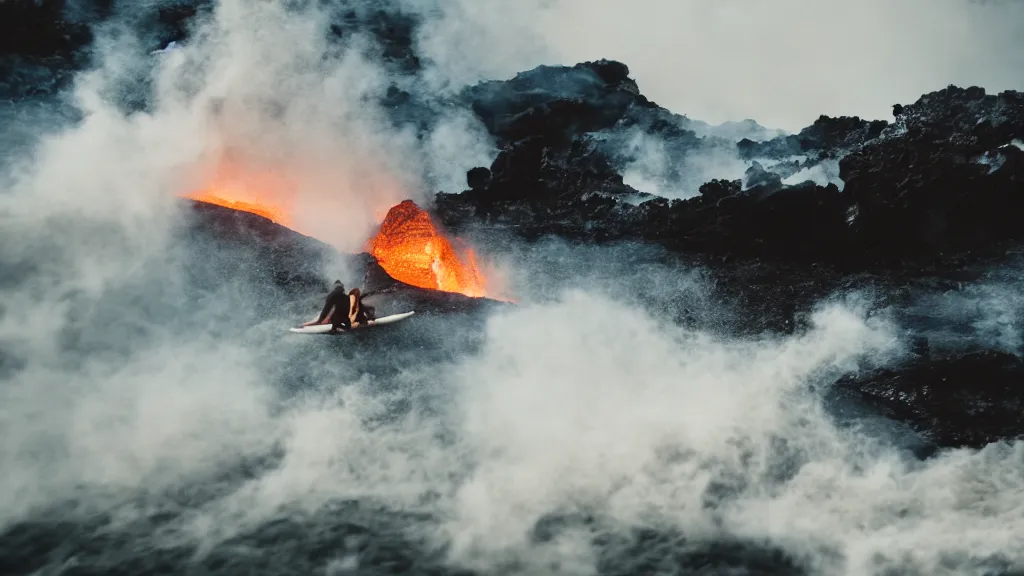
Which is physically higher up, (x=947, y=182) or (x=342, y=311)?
(x=947, y=182)

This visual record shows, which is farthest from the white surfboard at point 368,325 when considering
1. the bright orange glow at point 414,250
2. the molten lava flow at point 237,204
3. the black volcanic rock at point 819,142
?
the black volcanic rock at point 819,142

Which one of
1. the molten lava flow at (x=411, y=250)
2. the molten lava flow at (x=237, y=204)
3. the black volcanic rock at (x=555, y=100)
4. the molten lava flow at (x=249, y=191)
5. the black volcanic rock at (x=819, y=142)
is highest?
the black volcanic rock at (x=555, y=100)

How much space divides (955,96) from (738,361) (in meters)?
12.4

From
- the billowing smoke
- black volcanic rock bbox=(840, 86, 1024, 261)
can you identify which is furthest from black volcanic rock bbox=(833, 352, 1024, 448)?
black volcanic rock bbox=(840, 86, 1024, 261)

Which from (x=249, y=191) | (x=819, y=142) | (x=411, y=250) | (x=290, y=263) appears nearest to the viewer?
(x=290, y=263)

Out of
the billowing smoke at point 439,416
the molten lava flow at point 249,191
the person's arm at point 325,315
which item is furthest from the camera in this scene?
the molten lava flow at point 249,191

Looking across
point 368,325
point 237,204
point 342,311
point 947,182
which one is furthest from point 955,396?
point 237,204

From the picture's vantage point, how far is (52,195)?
793 inches

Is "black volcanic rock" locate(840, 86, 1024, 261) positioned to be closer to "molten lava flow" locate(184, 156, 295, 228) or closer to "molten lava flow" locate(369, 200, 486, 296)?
"molten lava flow" locate(369, 200, 486, 296)

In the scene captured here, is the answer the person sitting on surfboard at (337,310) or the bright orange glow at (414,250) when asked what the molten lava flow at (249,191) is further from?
the person sitting on surfboard at (337,310)

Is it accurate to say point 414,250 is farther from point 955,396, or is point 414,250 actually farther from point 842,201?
point 955,396

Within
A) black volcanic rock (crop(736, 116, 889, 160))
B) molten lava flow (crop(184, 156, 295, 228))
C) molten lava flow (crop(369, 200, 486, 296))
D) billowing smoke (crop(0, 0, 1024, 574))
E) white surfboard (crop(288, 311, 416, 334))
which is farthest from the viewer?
black volcanic rock (crop(736, 116, 889, 160))

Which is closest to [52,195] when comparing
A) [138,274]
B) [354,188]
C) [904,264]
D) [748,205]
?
[138,274]

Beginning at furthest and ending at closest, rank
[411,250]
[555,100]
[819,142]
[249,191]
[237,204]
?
[555,100], [819,142], [249,191], [237,204], [411,250]
